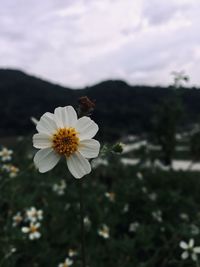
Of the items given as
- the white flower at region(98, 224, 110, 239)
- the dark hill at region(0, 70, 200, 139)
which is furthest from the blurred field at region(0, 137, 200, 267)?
the dark hill at region(0, 70, 200, 139)

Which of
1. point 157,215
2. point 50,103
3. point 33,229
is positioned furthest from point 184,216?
point 50,103

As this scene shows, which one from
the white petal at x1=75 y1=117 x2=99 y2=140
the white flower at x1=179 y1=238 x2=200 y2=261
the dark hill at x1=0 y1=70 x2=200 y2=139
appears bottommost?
the dark hill at x1=0 y1=70 x2=200 y2=139

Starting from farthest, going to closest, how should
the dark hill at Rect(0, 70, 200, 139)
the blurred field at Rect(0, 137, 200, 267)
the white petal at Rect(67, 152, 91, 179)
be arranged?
the dark hill at Rect(0, 70, 200, 139)
the blurred field at Rect(0, 137, 200, 267)
the white petal at Rect(67, 152, 91, 179)

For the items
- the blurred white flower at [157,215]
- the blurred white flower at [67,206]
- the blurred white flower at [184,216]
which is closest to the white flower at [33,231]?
the blurred white flower at [67,206]

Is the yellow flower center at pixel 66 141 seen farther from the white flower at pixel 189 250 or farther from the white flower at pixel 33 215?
the white flower at pixel 33 215

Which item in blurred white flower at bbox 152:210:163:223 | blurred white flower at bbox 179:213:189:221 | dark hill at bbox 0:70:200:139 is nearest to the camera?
blurred white flower at bbox 152:210:163:223

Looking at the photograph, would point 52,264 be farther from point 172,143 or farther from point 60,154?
point 172,143

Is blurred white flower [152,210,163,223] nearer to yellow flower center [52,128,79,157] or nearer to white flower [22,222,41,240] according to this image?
white flower [22,222,41,240]

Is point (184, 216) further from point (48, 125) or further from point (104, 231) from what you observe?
point (48, 125)
